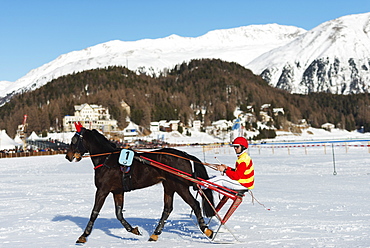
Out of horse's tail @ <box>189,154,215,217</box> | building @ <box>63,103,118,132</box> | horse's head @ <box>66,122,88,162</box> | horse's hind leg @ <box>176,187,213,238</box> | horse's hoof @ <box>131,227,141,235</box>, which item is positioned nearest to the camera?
horse's hind leg @ <box>176,187,213,238</box>

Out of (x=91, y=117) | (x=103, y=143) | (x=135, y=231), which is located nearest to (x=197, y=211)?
(x=135, y=231)

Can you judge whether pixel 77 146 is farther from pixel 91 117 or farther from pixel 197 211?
pixel 91 117

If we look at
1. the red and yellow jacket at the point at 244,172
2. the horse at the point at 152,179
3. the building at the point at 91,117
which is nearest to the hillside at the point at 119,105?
the building at the point at 91,117

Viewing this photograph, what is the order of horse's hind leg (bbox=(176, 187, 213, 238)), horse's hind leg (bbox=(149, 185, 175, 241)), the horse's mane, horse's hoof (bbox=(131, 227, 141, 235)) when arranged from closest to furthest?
horse's hind leg (bbox=(176, 187, 213, 238)) < horse's hind leg (bbox=(149, 185, 175, 241)) < horse's hoof (bbox=(131, 227, 141, 235)) < the horse's mane

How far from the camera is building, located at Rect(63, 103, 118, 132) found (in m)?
136

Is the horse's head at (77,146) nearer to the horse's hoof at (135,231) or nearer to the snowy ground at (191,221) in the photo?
the snowy ground at (191,221)

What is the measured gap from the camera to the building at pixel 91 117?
13632 centimetres

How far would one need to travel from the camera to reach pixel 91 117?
146000mm

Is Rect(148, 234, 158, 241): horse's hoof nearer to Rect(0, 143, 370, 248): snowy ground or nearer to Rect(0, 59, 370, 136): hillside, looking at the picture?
Rect(0, 143, 370, 248): snowy ground

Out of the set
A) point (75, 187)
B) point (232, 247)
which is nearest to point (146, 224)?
point (232, 247)

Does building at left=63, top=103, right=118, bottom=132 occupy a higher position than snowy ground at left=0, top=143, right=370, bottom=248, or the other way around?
building at left=63, top=103, right=118, bottom=132

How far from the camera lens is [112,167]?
25.9 ft

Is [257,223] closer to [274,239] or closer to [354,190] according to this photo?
[274,239]

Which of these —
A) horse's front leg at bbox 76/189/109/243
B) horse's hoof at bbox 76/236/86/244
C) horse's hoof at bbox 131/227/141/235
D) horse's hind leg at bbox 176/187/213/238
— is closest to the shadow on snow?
horse's hoof at bbox 131/227/141/235
